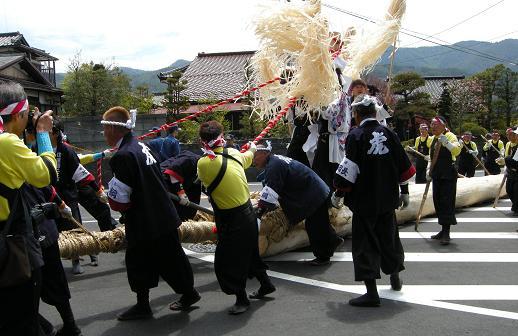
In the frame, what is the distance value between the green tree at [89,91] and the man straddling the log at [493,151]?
61.4 feet

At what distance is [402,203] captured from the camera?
478 cm

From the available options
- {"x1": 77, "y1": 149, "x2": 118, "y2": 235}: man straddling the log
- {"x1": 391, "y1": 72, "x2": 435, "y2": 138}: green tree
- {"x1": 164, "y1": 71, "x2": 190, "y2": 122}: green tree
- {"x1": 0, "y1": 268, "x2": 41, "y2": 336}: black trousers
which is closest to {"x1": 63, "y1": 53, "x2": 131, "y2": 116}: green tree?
{"x1": 164, "y1": 71, "x2": 190, "y2": 122}: green tree

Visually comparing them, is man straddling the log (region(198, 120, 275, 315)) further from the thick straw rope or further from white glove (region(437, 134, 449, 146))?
white glove (region(437, 134, 449, 146))

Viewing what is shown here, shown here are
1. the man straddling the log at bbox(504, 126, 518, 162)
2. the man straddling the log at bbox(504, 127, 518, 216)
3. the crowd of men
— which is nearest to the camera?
the crowd of men

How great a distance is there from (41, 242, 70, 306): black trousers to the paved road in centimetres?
52

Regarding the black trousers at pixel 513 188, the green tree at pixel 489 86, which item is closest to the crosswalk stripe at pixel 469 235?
the black trousers at pixel 513 188

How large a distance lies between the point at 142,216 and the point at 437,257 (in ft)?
12.4

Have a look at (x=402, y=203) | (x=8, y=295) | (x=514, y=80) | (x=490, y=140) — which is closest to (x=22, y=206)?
(x=8, y=295)

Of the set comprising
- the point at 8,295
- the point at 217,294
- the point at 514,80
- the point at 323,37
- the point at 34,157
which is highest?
the point at 514,80

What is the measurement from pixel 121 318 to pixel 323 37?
3.80 meters

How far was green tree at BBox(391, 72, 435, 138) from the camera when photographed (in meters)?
31.5

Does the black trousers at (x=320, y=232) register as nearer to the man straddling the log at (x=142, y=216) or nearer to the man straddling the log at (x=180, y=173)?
the man straddling the log at (x=180, y=173)

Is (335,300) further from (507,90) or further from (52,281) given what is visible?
(507,90)

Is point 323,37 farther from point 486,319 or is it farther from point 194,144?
point 194,144
